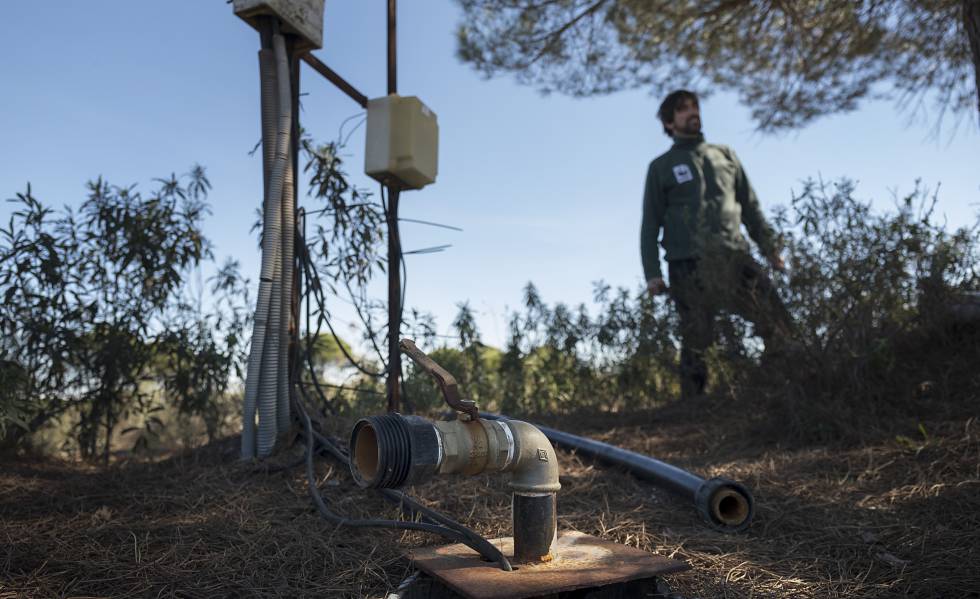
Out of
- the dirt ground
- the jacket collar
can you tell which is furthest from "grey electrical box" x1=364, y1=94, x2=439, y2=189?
the jacket collar

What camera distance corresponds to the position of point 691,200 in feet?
14.7

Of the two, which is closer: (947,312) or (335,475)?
(335,475)

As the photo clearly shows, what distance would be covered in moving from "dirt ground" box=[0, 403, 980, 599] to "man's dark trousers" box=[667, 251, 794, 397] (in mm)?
665

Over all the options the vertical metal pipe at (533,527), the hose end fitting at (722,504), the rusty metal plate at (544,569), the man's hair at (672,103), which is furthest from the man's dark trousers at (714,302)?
the vertical metal pipe at (533,527)

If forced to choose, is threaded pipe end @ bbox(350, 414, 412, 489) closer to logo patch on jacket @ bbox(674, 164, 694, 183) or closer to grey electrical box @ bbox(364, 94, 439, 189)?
Answer: grey electrical box @ bbox(364, 94, 439, 189)

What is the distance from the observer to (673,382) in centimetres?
464

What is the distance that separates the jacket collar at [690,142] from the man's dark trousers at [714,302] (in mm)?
764

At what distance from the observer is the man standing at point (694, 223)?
3.88 metres

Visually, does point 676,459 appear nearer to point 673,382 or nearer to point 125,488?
point 673,382

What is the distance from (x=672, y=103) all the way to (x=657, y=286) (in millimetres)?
1307

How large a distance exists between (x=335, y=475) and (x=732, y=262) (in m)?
2.30

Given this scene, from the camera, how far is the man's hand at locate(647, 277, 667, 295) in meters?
4.39

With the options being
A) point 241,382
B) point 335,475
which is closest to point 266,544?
point 335,475

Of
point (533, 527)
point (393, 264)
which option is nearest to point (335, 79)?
point (393, 264)
